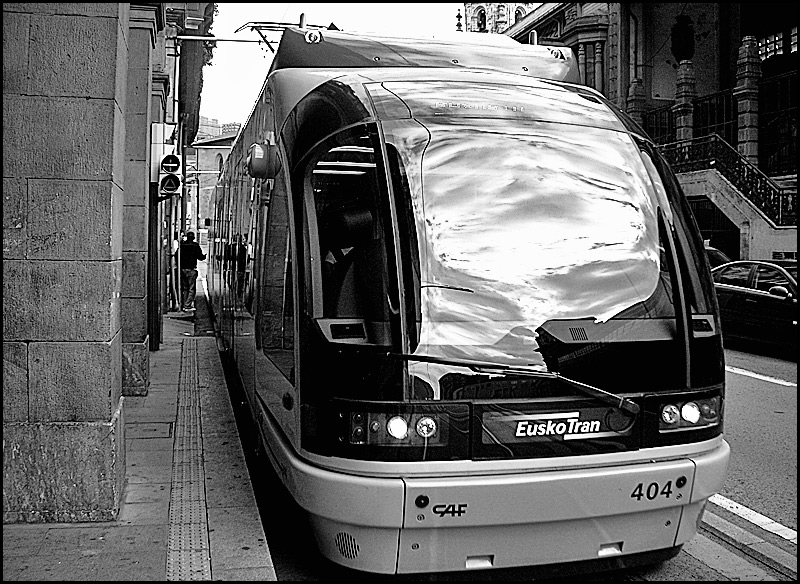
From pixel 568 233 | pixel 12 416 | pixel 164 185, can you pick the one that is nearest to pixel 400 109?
pixel 568 233

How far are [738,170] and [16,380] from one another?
26129 millimetres

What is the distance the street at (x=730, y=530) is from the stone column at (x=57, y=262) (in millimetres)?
1201

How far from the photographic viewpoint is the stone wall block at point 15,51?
209 inches

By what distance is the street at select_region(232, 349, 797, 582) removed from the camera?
5.16m

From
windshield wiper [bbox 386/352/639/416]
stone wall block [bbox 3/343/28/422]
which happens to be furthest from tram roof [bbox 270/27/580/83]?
windshield wiper [bbox 386/352/639/416]

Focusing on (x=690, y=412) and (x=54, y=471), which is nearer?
(x=690, y=412)

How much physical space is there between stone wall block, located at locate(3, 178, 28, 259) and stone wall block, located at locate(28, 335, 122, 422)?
56 cm

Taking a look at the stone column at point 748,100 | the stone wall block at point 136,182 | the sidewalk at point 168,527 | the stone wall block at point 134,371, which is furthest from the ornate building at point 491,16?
the sidewalk at point 168,527

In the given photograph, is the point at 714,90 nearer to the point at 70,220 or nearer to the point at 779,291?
the point at 779,291

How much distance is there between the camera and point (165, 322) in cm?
2012

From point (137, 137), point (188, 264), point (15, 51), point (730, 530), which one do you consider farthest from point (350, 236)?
point (188, 264)

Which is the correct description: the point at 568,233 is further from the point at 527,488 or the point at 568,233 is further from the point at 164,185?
the point at 164,185

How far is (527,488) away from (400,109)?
206cm

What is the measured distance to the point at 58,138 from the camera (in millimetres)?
5352
